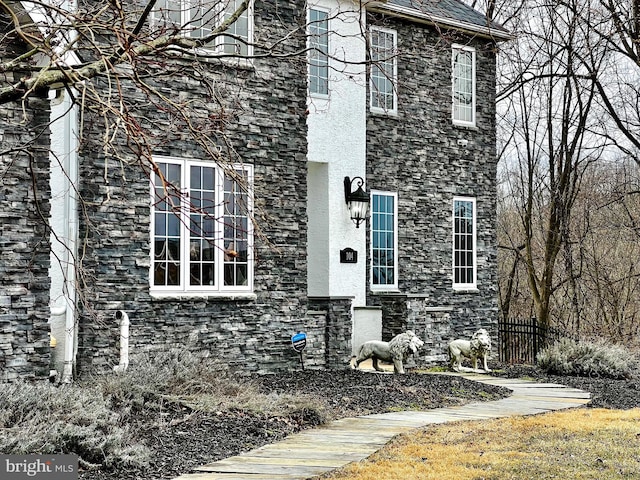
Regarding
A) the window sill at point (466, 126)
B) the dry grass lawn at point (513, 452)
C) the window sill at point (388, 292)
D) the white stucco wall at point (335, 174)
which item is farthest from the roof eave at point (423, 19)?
the dry grass lawn at point (513, 452)

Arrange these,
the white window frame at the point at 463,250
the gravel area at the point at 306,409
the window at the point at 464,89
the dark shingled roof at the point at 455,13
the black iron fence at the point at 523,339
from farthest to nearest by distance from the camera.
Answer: the window at the point at 464,89
the white window frame at the point at 463,250
the black iron fence at the point at 523,339
the dark shingled roof at the point at 455,13
the gravel area at the point at 306,409

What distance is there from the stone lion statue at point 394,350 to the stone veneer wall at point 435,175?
2.12m

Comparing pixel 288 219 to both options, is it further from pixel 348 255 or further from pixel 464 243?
pixel 464 243

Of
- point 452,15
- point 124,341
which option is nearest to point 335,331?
point 124,341

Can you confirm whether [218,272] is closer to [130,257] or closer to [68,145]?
[130,257]

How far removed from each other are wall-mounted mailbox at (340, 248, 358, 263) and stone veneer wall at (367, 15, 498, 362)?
3.29ft

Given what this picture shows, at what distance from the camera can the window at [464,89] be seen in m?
18.2

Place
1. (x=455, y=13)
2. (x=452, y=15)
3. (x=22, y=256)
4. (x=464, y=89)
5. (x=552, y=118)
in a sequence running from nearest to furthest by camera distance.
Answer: (x=22, y=256) → (x=452, y=15) → (x=455, y=13) → (x=464, y=89) → (x=552, y=118)

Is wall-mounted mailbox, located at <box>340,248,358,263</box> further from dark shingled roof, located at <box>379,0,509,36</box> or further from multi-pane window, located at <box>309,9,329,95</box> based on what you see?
dark shingled roof, located at <box>379,0,509,36</box>

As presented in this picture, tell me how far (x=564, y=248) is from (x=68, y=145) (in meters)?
13.9

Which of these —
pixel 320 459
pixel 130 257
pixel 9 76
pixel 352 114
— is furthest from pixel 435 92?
pixel 320 459

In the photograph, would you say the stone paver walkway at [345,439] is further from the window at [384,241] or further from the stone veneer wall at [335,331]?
the window at [384,241]

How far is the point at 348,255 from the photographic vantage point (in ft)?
A: 50.7

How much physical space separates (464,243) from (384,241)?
2.23 metres
